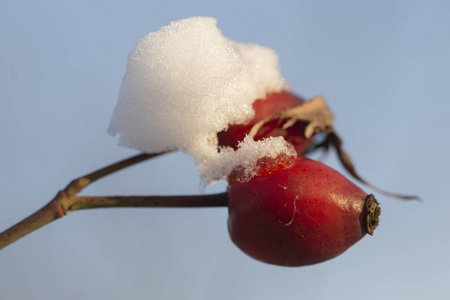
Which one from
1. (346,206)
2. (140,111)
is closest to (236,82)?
(140,111)

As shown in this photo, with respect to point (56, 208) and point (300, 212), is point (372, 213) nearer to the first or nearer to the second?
point (300, 212)

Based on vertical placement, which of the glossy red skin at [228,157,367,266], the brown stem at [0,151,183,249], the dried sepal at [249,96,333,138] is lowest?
the glossy red skin at [228,157,367,266]

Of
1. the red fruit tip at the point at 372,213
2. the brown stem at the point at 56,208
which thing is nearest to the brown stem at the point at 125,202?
the brown stem at the point at 56,208

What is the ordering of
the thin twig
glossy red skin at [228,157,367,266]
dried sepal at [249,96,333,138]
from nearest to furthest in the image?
glossy red skin at [228,157,367,266], the thin twig, dried sepal at [249,96,333,138]

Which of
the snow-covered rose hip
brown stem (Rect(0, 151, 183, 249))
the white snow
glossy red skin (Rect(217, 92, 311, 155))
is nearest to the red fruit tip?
the snow-covered rose hip

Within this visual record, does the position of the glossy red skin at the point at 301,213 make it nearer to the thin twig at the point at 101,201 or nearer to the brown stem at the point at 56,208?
the thin twig at the point at 101,201

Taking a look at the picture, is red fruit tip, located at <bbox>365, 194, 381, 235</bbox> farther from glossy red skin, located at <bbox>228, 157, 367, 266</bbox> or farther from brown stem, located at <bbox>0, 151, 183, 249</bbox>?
brown stem, located at <bbox>0, 151, 183, 249</bbox>

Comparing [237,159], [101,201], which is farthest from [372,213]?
[101,201]
